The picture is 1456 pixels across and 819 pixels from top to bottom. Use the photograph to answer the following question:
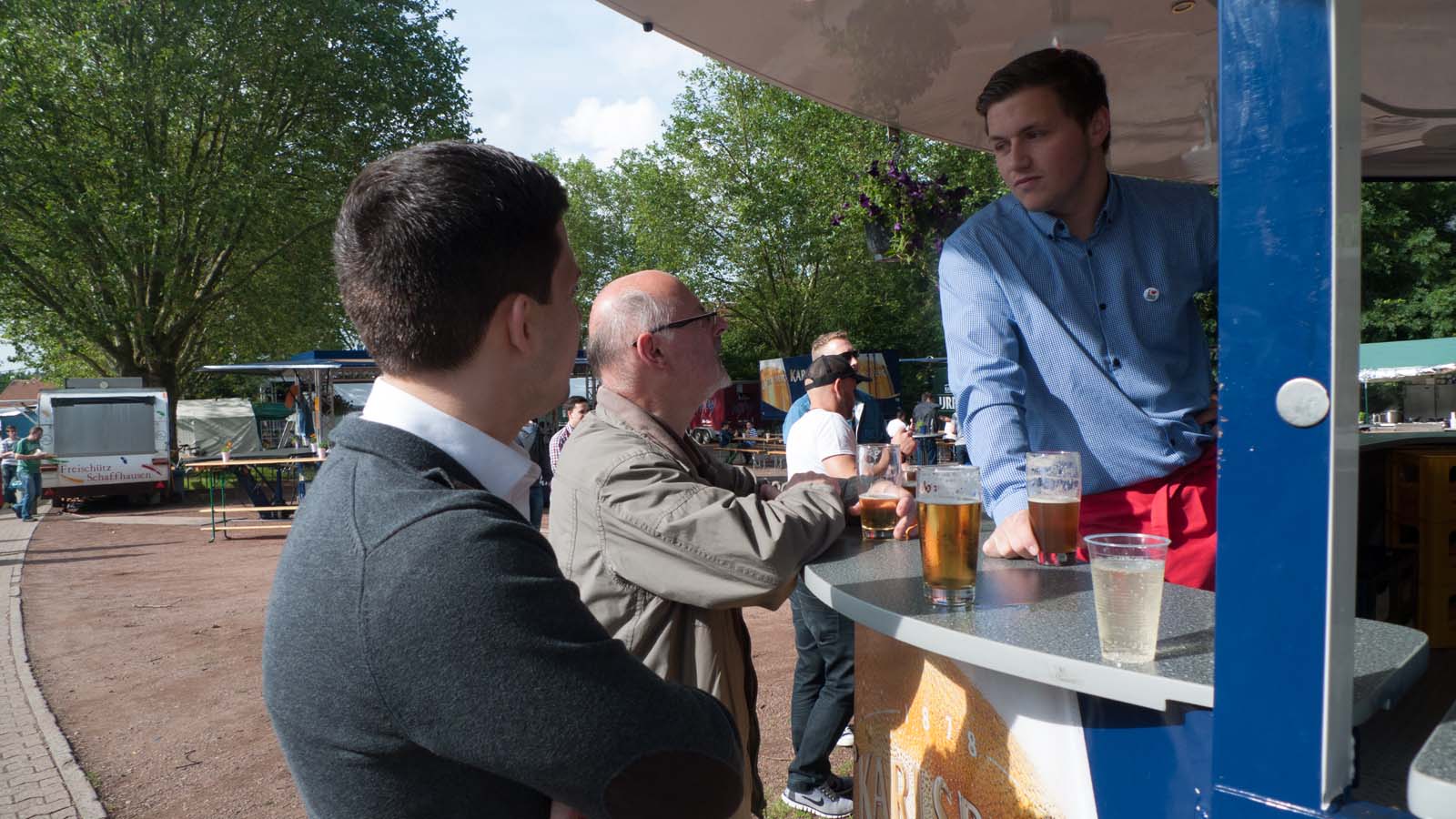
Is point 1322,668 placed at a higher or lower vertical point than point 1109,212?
lower

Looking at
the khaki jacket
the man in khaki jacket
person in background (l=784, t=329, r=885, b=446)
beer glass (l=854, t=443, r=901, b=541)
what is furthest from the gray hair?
person in background (l=784, t=329, r=885, b=446)

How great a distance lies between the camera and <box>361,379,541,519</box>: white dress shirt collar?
111 cm

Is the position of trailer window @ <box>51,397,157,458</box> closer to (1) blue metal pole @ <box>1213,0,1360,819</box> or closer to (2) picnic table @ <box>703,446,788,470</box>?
(2) picnic table @ <box>703,446,788,470</box>

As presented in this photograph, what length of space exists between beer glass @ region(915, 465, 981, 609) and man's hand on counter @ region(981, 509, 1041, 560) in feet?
1.01

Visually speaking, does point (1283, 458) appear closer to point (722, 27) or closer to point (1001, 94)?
point (1001, 94)

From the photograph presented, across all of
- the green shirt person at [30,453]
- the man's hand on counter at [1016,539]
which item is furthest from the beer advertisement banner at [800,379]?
the man's hand on counter at [1016,539]

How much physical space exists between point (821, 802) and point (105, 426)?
63.4 ft

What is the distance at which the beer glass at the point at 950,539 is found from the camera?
1468 millimetres

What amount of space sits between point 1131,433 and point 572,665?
1.36 m

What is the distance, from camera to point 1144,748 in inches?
48.7

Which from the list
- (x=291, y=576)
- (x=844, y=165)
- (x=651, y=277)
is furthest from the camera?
(x=844, y=165)

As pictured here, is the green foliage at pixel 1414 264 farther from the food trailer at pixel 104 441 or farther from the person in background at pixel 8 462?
the person in background at pixel 8 462

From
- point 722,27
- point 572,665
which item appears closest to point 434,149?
point 572,665

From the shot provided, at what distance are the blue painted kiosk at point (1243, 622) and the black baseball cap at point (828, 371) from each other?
9.44ft
